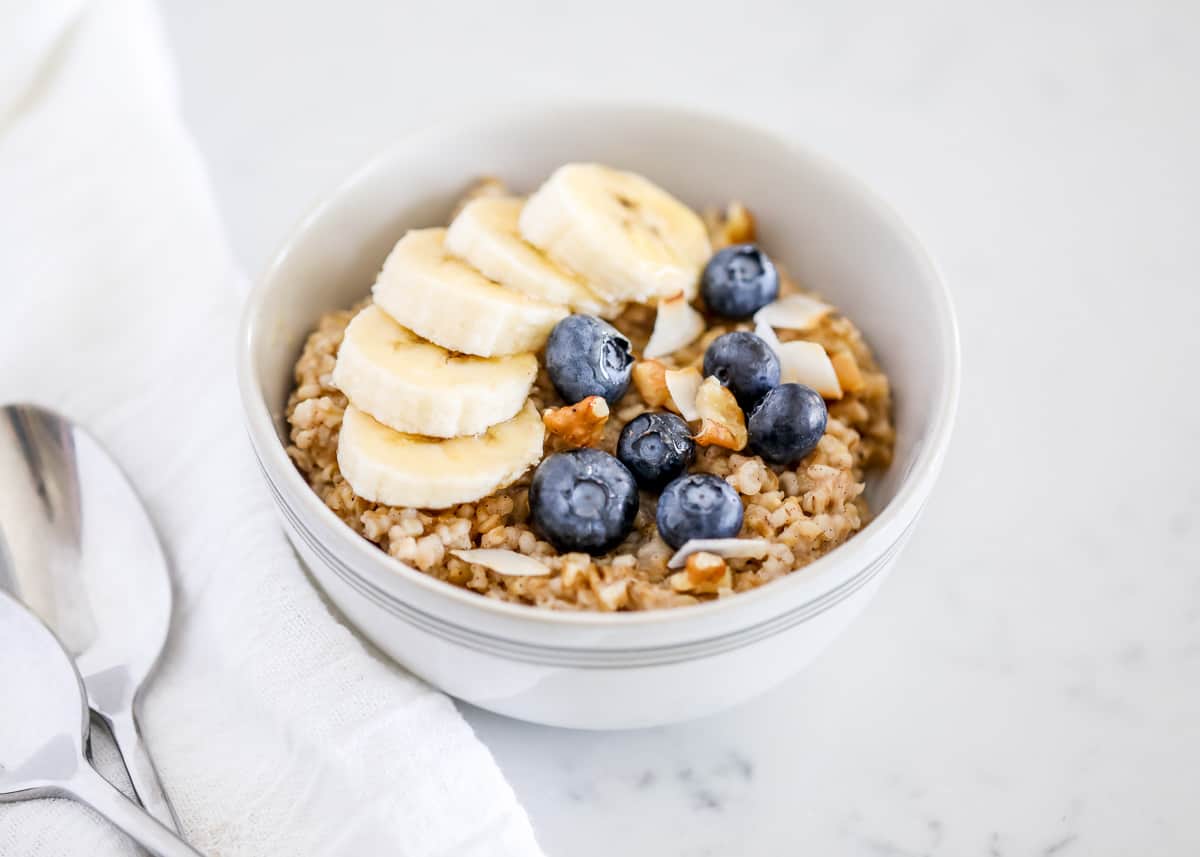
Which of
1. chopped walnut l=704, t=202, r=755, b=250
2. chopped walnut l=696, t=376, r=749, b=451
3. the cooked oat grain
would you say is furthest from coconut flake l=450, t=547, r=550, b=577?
chopped walnut l=704, t=202, r=755, b=250

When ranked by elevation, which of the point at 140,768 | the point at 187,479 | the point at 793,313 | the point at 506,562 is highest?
the point at 793,313

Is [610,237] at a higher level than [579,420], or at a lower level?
higher

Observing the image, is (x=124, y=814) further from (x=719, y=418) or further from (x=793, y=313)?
(x=793, y=313)

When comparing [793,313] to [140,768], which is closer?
[140,768]

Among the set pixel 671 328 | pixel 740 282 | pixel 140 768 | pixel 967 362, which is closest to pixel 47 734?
pixel 140 768

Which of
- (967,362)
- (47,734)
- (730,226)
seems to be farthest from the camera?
(967,362)

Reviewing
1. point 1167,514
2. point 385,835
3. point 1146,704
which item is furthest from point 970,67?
point 385,835

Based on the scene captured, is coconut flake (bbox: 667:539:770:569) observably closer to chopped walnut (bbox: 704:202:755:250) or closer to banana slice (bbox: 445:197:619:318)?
banana slice (bbox: 445:197:619:318)

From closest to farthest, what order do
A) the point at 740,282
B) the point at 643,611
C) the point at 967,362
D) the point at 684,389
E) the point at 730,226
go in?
the point at 643,611 → the point at 684,389 → the point at 740,282 → the point at 730,226 → the point at 967,362

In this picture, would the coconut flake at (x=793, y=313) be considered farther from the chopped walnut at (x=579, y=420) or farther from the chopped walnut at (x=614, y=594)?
the chopped walnut at (x=614, y=594)
